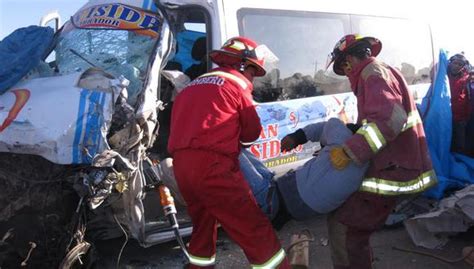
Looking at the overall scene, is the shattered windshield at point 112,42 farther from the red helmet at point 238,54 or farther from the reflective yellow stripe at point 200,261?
the reflective yellow stripe at point 200,261

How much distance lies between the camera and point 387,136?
2898mm

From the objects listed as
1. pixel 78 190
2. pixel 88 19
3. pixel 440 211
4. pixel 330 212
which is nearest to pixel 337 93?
pixel 440 211

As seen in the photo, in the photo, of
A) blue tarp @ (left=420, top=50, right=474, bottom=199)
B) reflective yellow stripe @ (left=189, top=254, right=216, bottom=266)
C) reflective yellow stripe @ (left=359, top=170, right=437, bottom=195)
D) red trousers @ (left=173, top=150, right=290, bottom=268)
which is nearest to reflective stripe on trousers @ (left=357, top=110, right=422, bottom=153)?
reflective yellow stripe @ (left=359, top=170, right=437, bottom=195)

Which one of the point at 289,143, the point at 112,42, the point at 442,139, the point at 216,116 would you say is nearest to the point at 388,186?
the point at 289,143

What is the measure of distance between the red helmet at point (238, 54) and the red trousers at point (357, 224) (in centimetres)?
105

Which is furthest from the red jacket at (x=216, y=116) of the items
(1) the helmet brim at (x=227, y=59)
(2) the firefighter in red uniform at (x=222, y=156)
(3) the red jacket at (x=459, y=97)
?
(3) the red jacket at (x=459, y=97)

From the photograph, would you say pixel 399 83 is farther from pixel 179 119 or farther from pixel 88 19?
pixel 88 19

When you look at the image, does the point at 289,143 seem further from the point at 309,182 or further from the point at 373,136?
the point at 373,136

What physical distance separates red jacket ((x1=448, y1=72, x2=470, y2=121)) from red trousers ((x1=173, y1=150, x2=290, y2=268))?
3699 mm

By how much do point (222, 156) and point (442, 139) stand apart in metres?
3.35

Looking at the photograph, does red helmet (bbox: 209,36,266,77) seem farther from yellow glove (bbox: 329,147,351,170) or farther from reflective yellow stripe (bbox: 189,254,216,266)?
reflective yellow stripe (bbox: 189,254,216,266)

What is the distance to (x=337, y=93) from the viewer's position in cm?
513

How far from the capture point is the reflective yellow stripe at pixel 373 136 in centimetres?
287

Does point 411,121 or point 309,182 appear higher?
point 411,121
